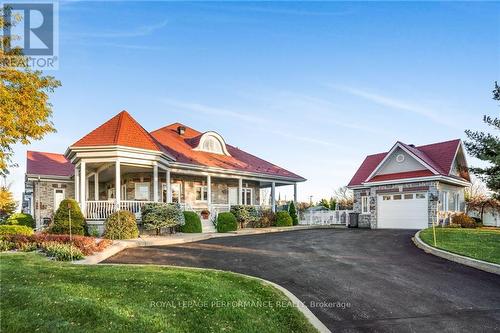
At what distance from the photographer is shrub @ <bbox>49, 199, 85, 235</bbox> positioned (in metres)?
15.2

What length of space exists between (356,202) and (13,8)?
80.2 feet

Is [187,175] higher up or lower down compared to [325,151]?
lower down

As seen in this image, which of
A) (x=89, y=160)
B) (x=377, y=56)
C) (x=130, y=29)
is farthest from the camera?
(x=89, y=160)

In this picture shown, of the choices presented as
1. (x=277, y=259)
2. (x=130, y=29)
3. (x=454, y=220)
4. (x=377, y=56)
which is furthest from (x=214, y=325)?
(x=454, y=220)

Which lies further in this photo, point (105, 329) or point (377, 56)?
point (377, 56)

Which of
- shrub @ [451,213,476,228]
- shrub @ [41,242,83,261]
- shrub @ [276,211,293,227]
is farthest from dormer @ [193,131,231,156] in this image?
shrub @ [451,213,476,228]

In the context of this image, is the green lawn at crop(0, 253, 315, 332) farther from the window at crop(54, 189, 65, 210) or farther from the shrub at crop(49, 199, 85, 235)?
the window at crop(54, 189, 65, 210)

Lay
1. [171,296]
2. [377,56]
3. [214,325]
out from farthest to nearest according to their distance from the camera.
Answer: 1. [377,56]
2. [171,296]
3. [214,325]

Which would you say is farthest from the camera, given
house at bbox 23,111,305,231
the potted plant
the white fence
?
the white fence

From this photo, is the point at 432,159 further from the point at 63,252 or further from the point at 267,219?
the point at 63,252

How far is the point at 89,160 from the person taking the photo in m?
17.3

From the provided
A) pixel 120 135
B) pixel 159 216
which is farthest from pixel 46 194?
pixel 159 216

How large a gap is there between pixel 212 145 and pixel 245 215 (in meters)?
6.99

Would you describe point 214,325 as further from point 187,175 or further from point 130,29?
point 187,175
